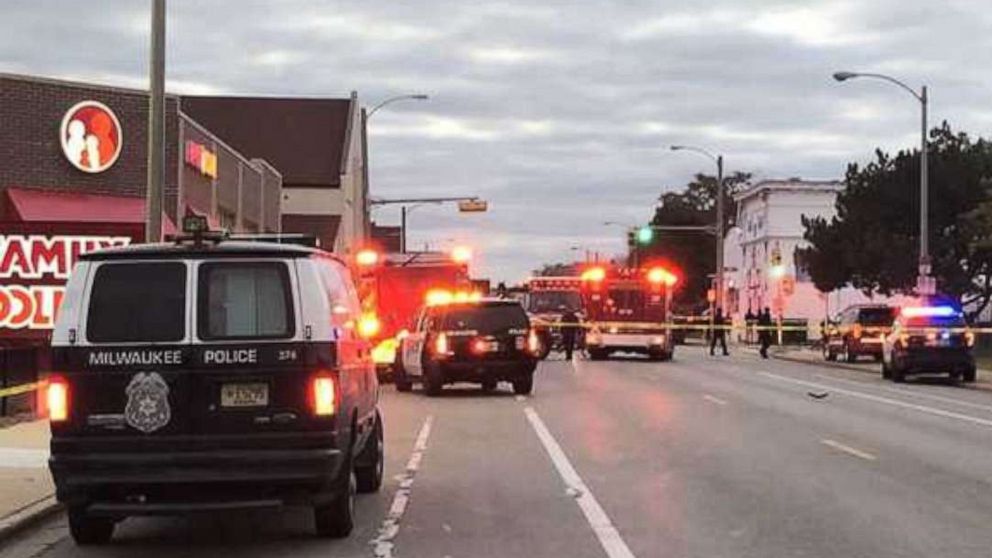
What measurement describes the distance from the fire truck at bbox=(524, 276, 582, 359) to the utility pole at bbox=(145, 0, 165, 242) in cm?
3326

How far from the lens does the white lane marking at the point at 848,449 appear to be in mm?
15492

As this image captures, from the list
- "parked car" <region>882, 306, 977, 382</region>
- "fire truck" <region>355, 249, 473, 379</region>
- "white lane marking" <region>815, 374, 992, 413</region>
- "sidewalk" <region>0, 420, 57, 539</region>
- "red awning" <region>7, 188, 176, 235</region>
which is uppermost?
"red awning" <region>7, 188, 176, 235</region>

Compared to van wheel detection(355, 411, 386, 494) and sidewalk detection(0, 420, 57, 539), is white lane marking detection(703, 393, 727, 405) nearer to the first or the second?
sidewalk detection(0, 420, 57, 539)

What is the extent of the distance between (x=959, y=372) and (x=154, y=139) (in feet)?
75.3

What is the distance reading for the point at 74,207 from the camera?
28.5 meters

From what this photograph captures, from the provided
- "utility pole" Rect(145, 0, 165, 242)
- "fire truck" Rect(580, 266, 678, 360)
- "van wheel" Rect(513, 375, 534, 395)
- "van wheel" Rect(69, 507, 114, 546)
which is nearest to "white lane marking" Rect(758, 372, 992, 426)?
"van wheel" Rect(513, 375, 534, 395)

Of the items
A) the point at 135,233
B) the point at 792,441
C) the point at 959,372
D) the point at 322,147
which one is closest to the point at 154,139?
the point at 135,233

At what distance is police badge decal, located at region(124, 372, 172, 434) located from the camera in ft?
30.0

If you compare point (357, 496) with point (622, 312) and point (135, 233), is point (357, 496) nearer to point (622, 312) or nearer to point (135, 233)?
point (135, 233)

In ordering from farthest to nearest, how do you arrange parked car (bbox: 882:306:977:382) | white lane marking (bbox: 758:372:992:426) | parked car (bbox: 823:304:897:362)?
1. parked car (bbox: 823:304:897:362)
2. parked car (bbox: 882:306:977:382)
3. white lane marking (bbox: 758:372:992:426)

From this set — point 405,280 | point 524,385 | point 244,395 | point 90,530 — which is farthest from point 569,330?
point 244,395

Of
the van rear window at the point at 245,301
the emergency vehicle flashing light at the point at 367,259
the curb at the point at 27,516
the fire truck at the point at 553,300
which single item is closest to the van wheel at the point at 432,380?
the emergency vehicle flashing light at the point at 367,259

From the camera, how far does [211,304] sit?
9.41 metres

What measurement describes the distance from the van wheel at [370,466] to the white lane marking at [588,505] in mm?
1763
